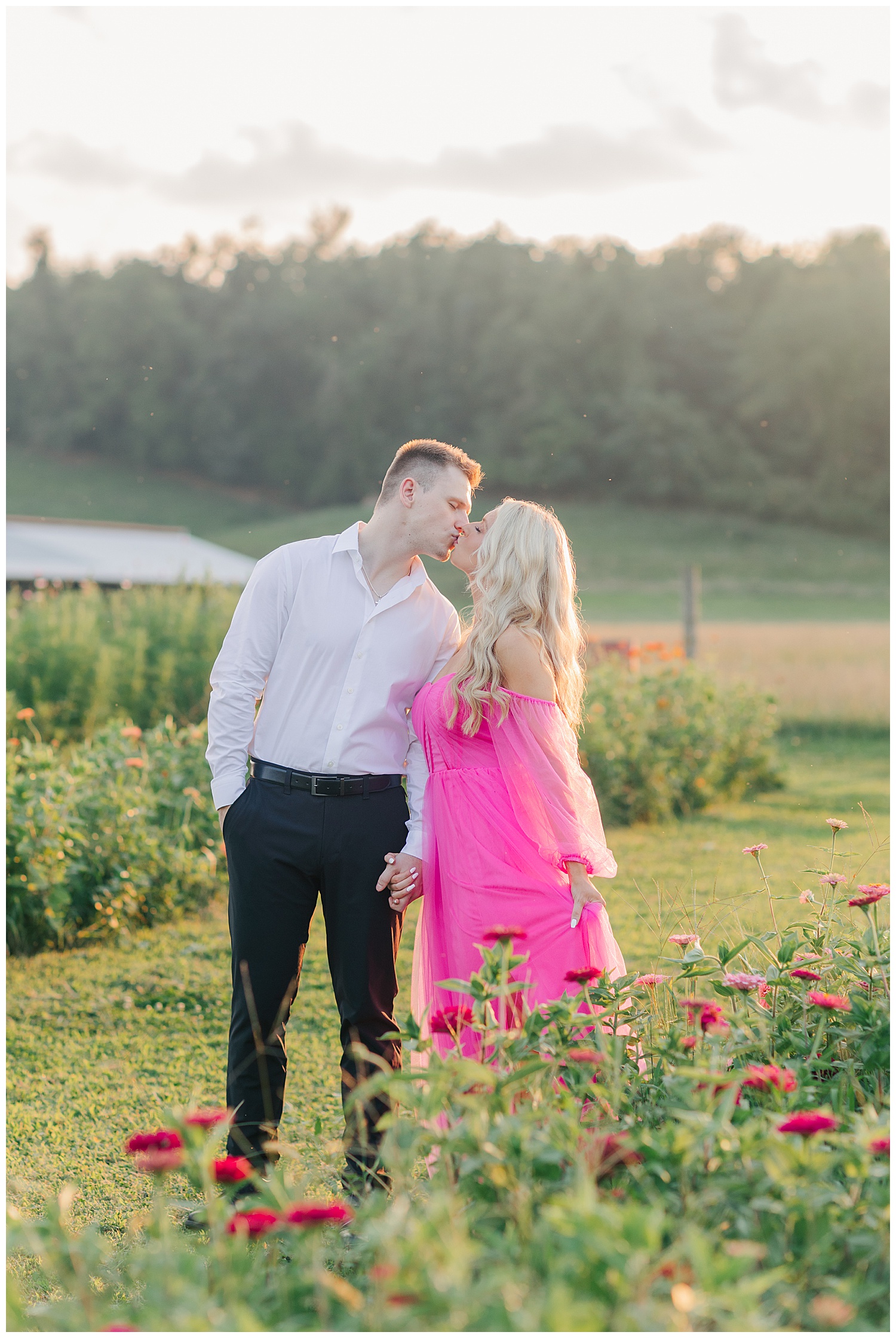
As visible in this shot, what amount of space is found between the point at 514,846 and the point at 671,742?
5.71 meters

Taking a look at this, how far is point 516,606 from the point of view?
2.74 meters

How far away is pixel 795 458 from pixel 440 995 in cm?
4878

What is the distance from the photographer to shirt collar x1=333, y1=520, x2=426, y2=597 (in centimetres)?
296

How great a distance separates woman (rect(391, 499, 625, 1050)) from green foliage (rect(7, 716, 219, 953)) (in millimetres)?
2724

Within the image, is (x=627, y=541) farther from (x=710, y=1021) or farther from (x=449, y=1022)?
(x=449, y=1022)

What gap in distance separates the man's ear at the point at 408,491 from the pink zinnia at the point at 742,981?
59.7 inches

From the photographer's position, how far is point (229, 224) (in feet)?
178

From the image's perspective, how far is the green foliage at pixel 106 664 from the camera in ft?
28.4

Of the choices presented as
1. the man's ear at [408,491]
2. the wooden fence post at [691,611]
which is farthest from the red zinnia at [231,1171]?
the wooden fence post at [691,611]

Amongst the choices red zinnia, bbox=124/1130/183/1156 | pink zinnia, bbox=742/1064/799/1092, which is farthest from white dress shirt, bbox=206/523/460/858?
red zinnia, bbox=124/1130/183/1156

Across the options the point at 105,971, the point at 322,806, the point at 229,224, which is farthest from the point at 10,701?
the point at 229,224

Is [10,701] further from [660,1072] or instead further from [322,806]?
[660,1072]

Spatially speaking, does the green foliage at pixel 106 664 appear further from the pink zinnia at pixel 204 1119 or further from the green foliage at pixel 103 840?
the pink zinnia at pixel 204 1119

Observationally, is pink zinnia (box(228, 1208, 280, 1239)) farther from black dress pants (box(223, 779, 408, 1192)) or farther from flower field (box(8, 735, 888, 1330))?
black dress pants (box(223, 779, 408, 1192))
